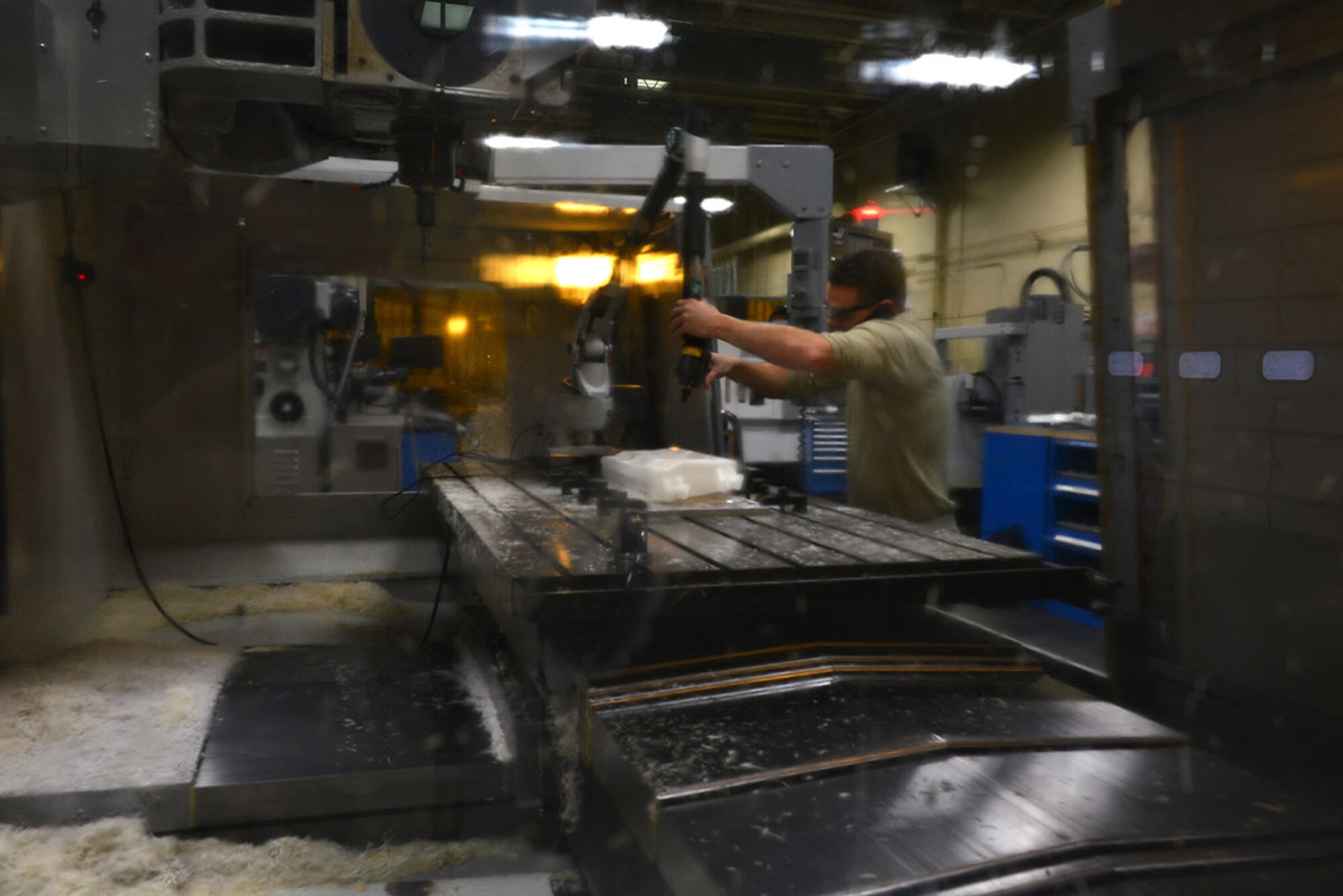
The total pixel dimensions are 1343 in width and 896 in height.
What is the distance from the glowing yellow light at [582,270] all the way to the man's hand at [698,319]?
1.64m

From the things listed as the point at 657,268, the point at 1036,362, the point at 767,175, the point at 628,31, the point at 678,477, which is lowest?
the point at 678,477

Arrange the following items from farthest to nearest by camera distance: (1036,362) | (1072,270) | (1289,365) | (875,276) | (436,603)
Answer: (1072,270) < (1036,362) < (436,603) < (875,276) < (1289,365)

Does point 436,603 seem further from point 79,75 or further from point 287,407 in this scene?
point 79,75

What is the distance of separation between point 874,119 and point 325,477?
6.61m

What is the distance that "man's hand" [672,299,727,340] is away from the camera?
1.95 metres

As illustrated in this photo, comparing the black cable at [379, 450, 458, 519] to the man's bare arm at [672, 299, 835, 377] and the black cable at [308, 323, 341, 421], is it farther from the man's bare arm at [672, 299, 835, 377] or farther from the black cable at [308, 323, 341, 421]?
the man's bare arm at [672, 299, 835, 377]

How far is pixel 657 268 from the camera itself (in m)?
3.46

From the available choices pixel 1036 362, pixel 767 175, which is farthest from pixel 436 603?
pixel 1036 362

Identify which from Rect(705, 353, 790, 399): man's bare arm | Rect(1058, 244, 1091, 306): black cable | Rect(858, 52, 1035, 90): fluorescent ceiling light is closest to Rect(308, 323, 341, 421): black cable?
Rect(705, 353, 790, 399): man's bare arm

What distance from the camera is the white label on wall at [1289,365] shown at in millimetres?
2184

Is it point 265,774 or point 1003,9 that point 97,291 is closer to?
point 265,774

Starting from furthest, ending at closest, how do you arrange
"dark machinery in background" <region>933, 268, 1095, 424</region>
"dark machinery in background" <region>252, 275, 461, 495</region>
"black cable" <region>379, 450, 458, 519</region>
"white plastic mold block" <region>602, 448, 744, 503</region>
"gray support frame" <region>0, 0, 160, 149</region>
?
"dark machinery in background" <region>933, 268, 1095, 424</region> < "black cable" <region>379, 450, 458, 519</region> < "dark machinery in background" <region>252, 275, 461, 495</region> < "white plastic mold block" <region>602, 448, 744, 503</region> < "gray support frame" <region>0, 0, 160, 149</region>

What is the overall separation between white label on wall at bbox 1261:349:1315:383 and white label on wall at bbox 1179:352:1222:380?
0.42ft

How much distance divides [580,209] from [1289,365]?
2212mm
